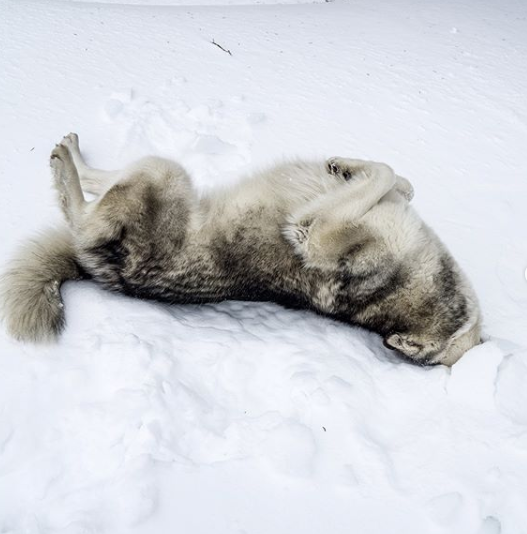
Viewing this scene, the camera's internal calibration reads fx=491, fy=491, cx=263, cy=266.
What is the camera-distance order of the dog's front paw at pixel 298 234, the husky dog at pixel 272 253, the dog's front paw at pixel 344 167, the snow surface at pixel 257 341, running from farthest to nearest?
the dog's front paw at pixel 344 167
the dog's front paw at pixel 298 234
the husky dog at pixel 272 253
the snow surface at pixel 257 341

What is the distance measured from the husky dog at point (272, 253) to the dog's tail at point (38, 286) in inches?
0.4

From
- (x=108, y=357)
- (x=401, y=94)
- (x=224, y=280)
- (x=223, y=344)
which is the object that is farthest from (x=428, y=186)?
(x=108, y=357)

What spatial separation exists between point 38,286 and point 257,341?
3.88 feet

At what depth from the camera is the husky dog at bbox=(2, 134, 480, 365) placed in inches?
106

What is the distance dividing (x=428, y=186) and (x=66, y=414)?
2.85 metres

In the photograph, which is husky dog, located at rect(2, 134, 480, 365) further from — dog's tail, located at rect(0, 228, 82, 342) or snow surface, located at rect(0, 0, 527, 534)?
snow surface, located at rect(0, 0, 527, 534)

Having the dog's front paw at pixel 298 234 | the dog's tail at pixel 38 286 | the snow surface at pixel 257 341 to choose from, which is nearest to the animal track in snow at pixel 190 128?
the snow surface at pixel 257 341

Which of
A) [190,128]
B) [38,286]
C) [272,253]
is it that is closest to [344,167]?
[272,253]

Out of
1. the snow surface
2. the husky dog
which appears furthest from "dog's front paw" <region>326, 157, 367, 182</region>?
the snow surface

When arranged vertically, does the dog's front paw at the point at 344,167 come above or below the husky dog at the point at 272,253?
above

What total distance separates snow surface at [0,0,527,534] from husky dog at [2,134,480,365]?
143 mm

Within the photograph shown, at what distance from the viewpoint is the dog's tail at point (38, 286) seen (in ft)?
7.79

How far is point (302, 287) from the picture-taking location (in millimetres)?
2859

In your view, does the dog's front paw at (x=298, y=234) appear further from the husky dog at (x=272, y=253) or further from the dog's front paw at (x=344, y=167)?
the dog's front paw at (x=344, y=167)
